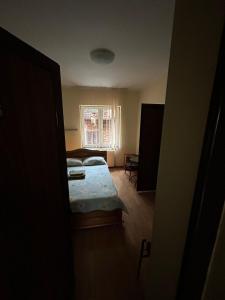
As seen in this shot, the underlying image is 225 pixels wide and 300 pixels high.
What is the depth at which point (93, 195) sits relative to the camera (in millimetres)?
2273

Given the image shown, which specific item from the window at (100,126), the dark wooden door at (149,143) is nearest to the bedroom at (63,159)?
the dark wooden door at (149,143)

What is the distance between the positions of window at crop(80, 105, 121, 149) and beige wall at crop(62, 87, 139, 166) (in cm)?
15

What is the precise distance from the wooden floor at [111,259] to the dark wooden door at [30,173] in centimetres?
60

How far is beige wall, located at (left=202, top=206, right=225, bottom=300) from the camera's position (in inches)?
16.6

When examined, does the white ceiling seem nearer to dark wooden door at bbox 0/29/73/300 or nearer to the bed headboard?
dark wooden door at bbox 0/29/73/300

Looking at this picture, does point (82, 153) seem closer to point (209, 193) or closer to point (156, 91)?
point (156, 91)

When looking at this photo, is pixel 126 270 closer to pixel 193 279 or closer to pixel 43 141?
pixel 193 279

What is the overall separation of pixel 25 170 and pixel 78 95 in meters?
3.94

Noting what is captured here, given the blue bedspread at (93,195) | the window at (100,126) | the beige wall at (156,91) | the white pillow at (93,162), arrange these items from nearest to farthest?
the blue bedspread at (93,195), the beige wall at (156,91), the white pillow at (93,162), the window at (100,126)

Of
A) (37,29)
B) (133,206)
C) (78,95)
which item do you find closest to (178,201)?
(37,29)

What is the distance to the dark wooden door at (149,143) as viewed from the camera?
2.93 meters

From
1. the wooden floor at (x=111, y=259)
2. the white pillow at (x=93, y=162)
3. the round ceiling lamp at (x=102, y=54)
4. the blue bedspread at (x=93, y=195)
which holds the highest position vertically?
the round ceiling lamp at (x=102, y=54)

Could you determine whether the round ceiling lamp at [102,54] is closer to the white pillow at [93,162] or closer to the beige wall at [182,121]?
the beige wall at [182,121]

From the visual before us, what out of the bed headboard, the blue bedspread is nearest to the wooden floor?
the blue bedspread
